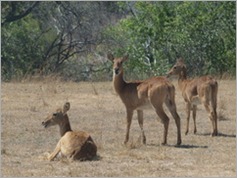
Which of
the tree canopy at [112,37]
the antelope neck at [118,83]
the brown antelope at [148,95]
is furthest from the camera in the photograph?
the tree canopy at [112,37]

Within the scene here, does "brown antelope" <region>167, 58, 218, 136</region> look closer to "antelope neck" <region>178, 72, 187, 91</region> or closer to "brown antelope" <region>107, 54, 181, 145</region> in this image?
"antelope neck" <region>178, 72, 187, 91</region>

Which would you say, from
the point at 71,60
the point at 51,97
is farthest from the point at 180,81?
the point at 71,60

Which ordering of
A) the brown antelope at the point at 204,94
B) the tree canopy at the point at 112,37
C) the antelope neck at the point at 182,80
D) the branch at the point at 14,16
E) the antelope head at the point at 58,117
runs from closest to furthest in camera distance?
the antelope head at the point at 58,117 < the brown antelope at the point at 204,94 < the antelope neck at the point at 182,80 < the tree canopy at the point at 112,37 < the branch at the point at 14,16

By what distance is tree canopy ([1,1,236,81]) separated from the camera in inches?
1231

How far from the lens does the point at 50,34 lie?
37938 mm

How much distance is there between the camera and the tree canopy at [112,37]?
31266 mm

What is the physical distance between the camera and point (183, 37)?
3105cm

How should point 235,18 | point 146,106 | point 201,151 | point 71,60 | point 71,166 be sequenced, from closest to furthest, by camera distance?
point 71,166
point 201,151
point 146,106
point 235,18
point 71,60

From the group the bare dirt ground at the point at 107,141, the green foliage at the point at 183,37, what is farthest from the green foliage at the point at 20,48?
the bare dirt ground at the point at 107,141

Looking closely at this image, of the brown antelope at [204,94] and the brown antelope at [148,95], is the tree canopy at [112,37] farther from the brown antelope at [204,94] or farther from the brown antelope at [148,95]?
the brown antelope at [148,95]

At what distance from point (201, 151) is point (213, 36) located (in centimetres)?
1943

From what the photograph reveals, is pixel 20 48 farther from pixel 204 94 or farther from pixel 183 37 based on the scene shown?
pixel 204 94

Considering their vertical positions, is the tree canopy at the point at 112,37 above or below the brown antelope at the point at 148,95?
above

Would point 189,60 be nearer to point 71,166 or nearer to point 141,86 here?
point 141,86
